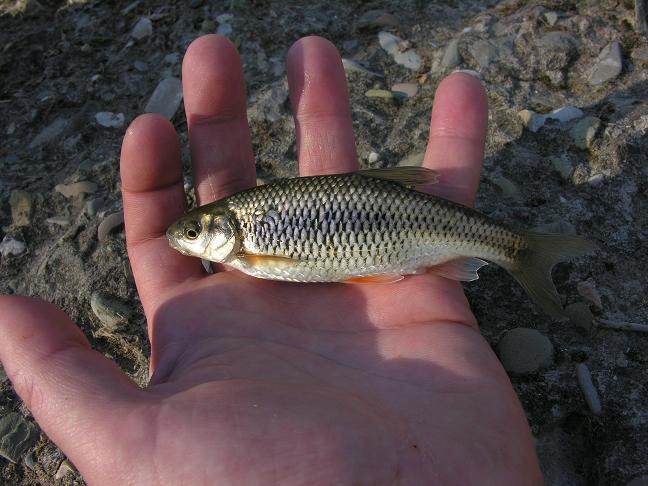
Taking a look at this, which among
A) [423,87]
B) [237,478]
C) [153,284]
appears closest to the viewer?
[237,478]

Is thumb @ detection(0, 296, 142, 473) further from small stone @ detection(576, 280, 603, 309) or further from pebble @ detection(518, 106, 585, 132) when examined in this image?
pebble @ detection(518, 106, 585, 132)

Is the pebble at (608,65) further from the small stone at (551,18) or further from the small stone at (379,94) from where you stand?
the small stone at (379,94)

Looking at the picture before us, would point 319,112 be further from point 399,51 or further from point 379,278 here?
point 399,51

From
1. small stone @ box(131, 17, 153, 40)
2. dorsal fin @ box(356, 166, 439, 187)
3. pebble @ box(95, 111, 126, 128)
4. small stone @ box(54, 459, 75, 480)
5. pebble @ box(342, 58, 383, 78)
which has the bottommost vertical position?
small stone @ box(54, 459, 75, 480)

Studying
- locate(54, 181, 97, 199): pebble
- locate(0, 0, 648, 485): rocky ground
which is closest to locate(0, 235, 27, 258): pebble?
locate(0, 0, 648, 485): rocky ground

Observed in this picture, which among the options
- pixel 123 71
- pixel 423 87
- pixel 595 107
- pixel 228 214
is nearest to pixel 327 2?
pixel 423 87

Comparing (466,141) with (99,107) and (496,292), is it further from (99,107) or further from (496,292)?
(99,107)

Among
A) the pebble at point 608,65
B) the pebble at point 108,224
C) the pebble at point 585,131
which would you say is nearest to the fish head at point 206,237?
the pebble at point 108,224
